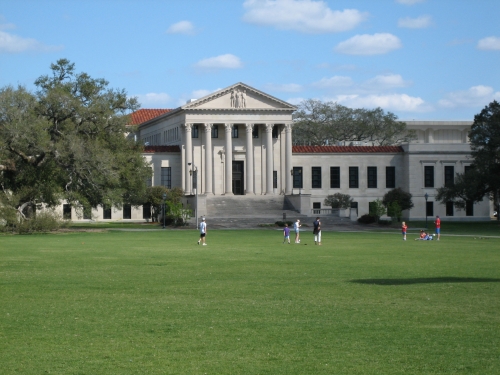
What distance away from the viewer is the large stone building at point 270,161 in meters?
102

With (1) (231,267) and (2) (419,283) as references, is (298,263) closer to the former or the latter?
(1) (231,267)

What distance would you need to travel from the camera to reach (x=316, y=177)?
354ft

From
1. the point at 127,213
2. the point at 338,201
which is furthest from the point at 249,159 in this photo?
the point at 127,213

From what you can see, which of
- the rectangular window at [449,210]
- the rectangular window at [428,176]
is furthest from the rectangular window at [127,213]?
the rectangular window at [449,210]

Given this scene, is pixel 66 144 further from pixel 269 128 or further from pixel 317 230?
pixel 269 128

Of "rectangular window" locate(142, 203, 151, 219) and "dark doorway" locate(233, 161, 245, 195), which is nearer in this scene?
"rectangular window" locate(142, 203, 151, 219)

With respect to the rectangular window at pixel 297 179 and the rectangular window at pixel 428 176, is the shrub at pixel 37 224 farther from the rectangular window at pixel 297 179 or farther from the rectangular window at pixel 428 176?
the rectangular window at pixel 428 176

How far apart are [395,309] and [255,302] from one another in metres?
3.17

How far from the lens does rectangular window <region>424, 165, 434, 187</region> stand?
108 meters

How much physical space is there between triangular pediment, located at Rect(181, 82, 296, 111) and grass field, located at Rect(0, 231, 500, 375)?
7120 cm

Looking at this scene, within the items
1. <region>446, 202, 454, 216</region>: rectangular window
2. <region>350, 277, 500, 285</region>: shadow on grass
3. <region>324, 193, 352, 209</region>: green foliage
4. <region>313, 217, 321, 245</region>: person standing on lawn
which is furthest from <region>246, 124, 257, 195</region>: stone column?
<region>350, 277, 500, 285</region>: shadow on grass

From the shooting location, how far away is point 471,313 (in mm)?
17875

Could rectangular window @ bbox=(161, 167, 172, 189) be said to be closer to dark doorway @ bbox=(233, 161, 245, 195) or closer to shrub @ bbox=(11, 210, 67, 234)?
dark doorway @ bbox=(233, 161, 245, 195)

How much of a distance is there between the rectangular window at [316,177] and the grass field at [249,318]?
7607 centimetres
